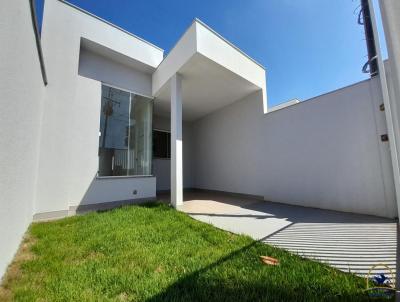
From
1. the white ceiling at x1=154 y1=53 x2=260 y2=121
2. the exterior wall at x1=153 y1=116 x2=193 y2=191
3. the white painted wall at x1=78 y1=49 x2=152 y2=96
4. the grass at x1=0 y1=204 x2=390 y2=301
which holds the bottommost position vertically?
the grass at x1=0 y1=204 x2=390 y2=301

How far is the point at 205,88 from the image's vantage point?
212 inches

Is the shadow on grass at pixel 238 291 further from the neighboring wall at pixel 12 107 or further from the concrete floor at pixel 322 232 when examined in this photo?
the neighboring wall at pixel 12 107

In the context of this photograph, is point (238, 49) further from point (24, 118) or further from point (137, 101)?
point (24, 118)

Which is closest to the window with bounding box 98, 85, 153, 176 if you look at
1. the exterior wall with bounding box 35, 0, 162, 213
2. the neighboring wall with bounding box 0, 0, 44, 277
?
the exterior wall with bounding box 35, 0, 162, 213

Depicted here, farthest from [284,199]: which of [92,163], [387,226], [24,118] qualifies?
[24,118]

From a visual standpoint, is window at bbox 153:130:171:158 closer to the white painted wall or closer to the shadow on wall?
the white painted wall

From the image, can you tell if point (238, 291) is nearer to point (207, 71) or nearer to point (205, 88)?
point (207, 71)

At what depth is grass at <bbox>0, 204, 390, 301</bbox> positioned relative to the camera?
1.32 metres

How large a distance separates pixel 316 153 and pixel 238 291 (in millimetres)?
3759

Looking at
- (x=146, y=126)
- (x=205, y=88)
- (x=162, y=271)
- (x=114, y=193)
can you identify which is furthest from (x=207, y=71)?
(x=162, y=271)

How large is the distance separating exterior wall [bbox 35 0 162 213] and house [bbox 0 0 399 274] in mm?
22

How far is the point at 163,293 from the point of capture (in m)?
1.33

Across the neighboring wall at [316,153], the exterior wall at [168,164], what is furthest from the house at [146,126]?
the exterior wall at [168,164]

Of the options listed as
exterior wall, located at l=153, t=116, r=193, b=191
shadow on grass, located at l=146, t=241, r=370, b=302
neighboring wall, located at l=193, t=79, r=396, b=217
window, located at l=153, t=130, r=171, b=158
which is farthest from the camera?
window, located at l=153, t=130, r=171, b=158
